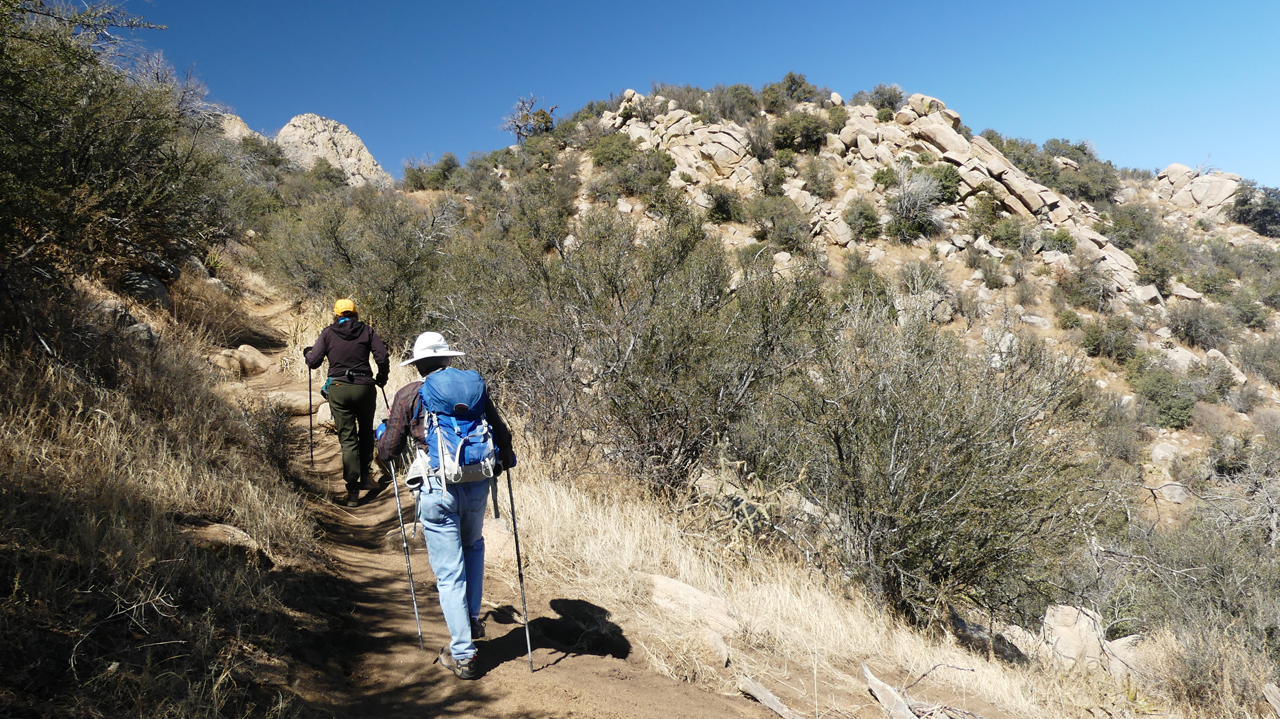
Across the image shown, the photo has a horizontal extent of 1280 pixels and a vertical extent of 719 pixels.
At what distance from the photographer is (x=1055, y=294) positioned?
2258 centimetres

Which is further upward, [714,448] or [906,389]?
[906,389]

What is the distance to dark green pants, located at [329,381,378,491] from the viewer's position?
5633 mm

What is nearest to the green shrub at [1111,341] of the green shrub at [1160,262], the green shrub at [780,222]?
the green shrub at [1160,262]

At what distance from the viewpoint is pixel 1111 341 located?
67.1ft

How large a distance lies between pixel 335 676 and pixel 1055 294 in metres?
26.6

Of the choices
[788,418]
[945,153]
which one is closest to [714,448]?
[788,418]

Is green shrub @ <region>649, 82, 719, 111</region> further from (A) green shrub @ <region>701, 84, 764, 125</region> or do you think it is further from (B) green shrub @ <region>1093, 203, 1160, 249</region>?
(B) green shrub @ <region>1093, 203, 1160, 249</region>

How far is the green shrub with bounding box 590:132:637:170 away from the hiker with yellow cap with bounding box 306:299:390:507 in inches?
1007

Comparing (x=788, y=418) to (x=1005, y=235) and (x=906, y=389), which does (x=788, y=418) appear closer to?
(x=906, y=389)

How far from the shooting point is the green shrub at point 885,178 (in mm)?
26734

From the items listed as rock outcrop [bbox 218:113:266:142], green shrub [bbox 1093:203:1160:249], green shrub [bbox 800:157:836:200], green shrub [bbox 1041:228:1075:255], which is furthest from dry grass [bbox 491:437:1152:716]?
rock outcrop [bbox 218:113:266:142]

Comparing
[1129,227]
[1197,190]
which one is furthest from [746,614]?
[1197,190]

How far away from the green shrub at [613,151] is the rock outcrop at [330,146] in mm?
16288

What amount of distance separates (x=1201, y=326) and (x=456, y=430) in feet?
92.1
